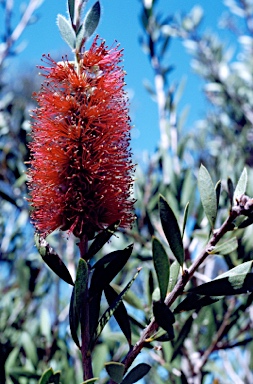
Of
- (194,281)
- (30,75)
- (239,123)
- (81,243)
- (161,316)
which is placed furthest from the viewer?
(30,75)

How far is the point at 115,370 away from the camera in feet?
2.15

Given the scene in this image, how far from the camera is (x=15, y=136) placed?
7.45 ft

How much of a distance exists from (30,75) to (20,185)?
6.85 meters

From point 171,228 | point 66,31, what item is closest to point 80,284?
point 171,228

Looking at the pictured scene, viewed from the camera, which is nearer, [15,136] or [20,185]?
[20,185]

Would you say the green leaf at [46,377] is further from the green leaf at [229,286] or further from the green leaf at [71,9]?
the green leaf at [71,9]

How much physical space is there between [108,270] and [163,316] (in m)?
0.13

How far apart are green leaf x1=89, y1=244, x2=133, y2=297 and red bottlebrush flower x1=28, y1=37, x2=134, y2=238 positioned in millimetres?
82

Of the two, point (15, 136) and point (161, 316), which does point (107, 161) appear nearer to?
point (161, 316)

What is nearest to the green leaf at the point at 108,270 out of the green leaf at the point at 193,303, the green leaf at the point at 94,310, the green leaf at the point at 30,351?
the green leaf at the point at 94,310

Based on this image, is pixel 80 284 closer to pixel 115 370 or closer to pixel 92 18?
pixel 115 370

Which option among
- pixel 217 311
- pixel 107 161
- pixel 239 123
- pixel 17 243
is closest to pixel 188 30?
pixel 239 123

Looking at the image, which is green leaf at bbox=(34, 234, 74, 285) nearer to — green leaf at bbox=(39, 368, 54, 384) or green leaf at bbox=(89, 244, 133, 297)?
green leaf at bbox=(89, 244, 133, 297)

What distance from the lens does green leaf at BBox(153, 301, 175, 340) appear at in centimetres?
68
